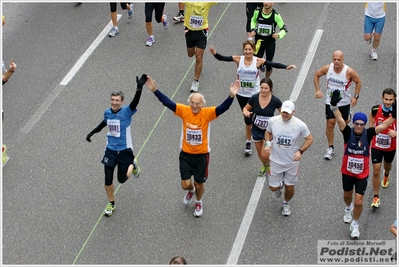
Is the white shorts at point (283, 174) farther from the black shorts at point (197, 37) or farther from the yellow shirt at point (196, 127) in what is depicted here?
the black shorts at point (197, 37)

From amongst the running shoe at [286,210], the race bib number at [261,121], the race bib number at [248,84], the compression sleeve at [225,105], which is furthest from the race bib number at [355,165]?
the race bib number at [248,84]

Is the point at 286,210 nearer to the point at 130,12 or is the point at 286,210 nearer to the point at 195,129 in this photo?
the point at 195,129

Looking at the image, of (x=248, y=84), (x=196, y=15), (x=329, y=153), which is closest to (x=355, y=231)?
(x=329, y=153)

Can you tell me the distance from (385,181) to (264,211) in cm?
185

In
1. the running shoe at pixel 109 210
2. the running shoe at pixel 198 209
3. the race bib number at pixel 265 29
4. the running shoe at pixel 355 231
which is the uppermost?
the race bib number at pixel 265 29

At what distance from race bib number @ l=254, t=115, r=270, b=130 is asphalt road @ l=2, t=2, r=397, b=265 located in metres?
1.04

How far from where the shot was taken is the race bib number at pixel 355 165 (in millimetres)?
10898

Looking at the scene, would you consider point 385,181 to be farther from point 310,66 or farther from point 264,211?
point 310,66

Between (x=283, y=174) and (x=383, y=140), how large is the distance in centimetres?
145

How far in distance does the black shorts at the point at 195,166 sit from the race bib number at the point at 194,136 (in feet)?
0.75

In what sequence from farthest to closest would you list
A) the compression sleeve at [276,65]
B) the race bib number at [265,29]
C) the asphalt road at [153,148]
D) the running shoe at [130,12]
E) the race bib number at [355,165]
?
the running shoe at [130,12] → the race bib number at [265,29] → the compression sleeve at [276,65] → the asphalt road at [153,148] → the race bib number at [355,165]

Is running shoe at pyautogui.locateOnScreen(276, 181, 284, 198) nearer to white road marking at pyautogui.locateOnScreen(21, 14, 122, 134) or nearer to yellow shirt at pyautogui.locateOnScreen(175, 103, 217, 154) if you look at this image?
yellow shirt at pyautogui.locateOnScreen(175, 103, 217, 154)

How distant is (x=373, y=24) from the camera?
48.6ft

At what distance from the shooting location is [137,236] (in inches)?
462
